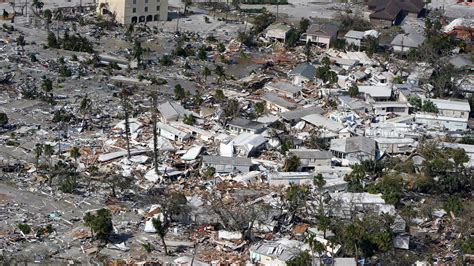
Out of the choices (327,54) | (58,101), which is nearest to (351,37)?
(327,54)

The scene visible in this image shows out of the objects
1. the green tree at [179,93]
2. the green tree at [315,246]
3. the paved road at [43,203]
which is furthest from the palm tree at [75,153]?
the green tree at [315,246]

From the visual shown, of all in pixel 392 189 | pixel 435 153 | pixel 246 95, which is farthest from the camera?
pixel 246 95

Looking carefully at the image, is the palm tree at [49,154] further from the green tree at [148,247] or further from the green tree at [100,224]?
the green tree at [148,247]

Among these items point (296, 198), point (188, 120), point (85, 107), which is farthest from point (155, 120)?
point (296, 198)

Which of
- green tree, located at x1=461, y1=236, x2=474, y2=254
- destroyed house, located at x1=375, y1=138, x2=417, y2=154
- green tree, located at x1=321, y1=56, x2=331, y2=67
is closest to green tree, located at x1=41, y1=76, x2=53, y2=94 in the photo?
green tree, located at x1=321, y1=56, x2=331, y2=67

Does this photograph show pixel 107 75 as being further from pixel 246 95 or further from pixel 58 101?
pixel 246 95

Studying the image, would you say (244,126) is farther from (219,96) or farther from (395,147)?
(395,147)
